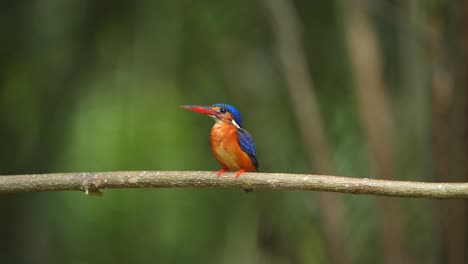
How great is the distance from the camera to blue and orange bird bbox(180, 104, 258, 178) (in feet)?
11.2

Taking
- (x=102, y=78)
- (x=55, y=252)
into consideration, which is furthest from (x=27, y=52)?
(x=55, y=252)

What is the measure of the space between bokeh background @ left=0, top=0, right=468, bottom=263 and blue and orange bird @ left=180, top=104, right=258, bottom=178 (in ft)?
3.04

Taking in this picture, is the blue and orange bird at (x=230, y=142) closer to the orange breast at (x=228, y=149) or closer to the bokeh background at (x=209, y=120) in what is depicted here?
the orange breast at (x=228, y=149)

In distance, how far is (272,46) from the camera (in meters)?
5.35

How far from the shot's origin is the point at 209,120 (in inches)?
217

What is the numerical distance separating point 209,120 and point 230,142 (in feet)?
6.79

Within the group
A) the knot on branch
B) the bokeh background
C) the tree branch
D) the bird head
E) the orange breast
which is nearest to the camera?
the tree branch

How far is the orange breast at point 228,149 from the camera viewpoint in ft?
11.2

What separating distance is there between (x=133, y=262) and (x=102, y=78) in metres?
1.51

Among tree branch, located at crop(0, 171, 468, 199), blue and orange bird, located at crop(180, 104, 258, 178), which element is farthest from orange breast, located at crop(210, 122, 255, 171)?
tree branch, located at crop(0, 171, 468, 199)

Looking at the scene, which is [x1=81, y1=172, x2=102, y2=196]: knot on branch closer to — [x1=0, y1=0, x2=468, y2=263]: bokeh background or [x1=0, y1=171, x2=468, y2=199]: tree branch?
[x1=0, y1=171, x2=468, y2=199]: tree branch

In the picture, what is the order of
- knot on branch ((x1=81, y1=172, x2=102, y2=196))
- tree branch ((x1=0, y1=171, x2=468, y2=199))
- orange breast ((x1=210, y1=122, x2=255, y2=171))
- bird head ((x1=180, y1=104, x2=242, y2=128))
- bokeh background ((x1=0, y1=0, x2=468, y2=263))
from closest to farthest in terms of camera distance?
tree branch ((x1=0, y1=171, x2=468, y2=199)) → knot on branch ((x1=81, y1=172, x2=102, y2=196)) → orange breast ((x1=210, y1=122, x2=255, y2=171)) → bird head ((x1=180, y1=104, x2=242, y2=128)) → bokeh background ((x1=0, y1=0, x2=468, y2=263))

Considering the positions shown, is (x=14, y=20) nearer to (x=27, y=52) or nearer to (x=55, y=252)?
(x=27, y=52)

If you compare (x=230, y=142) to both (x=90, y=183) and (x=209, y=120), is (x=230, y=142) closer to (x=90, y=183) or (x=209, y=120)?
(x=90, y=183)
